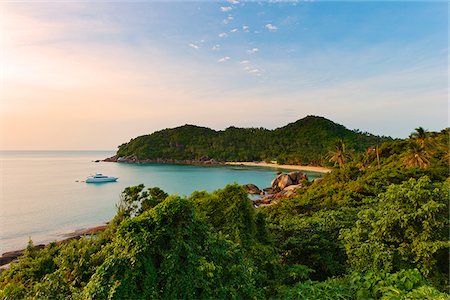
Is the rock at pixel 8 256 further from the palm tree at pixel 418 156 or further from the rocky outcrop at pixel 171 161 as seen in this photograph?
the rocky outcrop at pixel 171 161

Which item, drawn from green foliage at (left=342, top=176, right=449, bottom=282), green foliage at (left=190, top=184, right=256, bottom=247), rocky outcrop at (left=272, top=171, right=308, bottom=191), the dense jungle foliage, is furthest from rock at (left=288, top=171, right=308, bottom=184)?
green foliage at (left=342, top=176, right=449, bottom=282)

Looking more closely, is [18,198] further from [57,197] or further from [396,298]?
[396,298]

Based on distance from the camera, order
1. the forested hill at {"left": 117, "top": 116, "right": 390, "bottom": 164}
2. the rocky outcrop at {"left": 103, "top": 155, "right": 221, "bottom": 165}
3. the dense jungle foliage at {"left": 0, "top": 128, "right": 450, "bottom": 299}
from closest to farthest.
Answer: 1. the dense jungle foliage at {"left": 0, "top": 128, "right": 450, "bottom": 299}
2. the rocky outcrop at {"left": 103, "top": 155, "right": 221, "bottom": 165}
3. the forested hill at {"left": 117, "top": 116, "right": 390, "bottom": 164}

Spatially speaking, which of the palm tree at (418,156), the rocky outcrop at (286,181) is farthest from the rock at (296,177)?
the palm tree at (418,156)

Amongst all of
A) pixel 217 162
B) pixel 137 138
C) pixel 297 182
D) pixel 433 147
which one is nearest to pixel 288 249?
pixel 433 147

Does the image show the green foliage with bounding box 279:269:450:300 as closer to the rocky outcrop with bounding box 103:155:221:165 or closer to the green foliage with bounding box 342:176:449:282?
the green foliage with bounding box 342:176:449:282

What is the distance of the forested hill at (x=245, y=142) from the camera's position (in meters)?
93.9

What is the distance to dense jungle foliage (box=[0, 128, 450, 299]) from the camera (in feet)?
12.8

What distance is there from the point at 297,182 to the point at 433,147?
672 inches

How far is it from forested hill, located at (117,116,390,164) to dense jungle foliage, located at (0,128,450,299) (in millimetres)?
74831

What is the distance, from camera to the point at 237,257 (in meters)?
4.70

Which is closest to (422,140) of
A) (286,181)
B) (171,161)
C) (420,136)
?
(420,136)

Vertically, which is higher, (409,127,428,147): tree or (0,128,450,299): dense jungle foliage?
(409,127,428,147): tree

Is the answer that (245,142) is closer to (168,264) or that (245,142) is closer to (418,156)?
(418,156)
